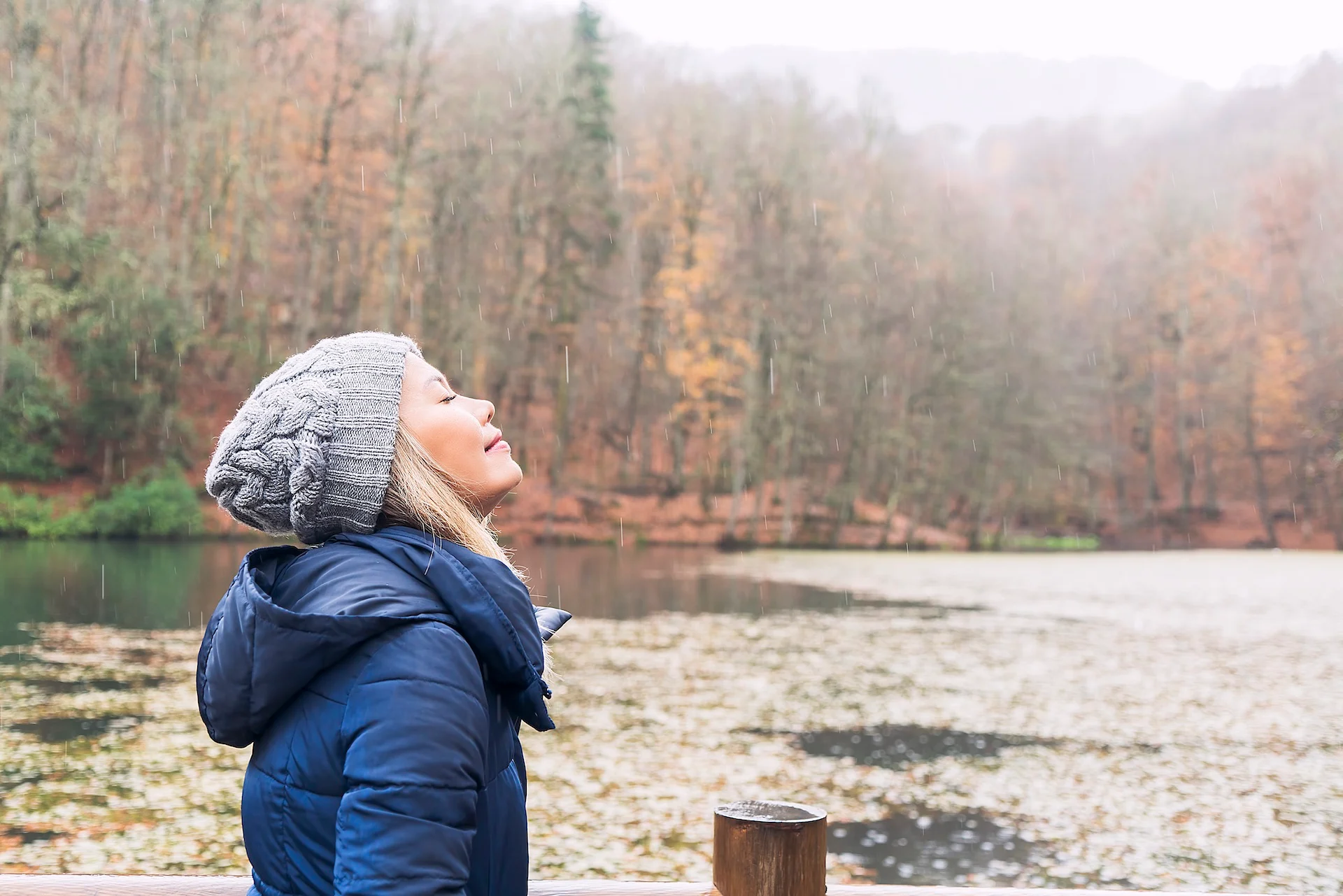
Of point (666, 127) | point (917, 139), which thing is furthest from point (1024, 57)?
point (666, 127)

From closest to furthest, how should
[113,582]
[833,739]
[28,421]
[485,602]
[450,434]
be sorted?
[485,602]
[450,434]
[833,739]
[113,582]
[28,421]

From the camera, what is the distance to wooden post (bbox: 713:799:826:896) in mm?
1881

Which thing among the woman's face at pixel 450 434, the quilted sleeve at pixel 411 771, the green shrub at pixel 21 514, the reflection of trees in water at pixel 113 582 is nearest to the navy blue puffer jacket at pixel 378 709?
the quilted sleeve at pixel 411 771

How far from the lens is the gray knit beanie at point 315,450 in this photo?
1.56 m

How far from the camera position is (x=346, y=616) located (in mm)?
1358

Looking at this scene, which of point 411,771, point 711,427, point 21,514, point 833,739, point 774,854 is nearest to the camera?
point 411,771

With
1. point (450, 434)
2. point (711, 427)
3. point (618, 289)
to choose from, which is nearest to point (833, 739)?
point (450, 434)

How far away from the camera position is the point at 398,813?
1.31 meters

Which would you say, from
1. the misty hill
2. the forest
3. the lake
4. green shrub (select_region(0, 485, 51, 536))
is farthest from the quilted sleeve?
the misty hill

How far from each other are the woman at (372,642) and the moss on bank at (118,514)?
23450 millimetres

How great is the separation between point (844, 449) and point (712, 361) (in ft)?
18.6

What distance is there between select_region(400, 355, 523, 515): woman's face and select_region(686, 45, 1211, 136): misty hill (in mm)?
93747

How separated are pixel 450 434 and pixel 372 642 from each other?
1.28 feet

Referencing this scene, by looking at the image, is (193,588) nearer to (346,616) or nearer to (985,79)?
(346,616)
